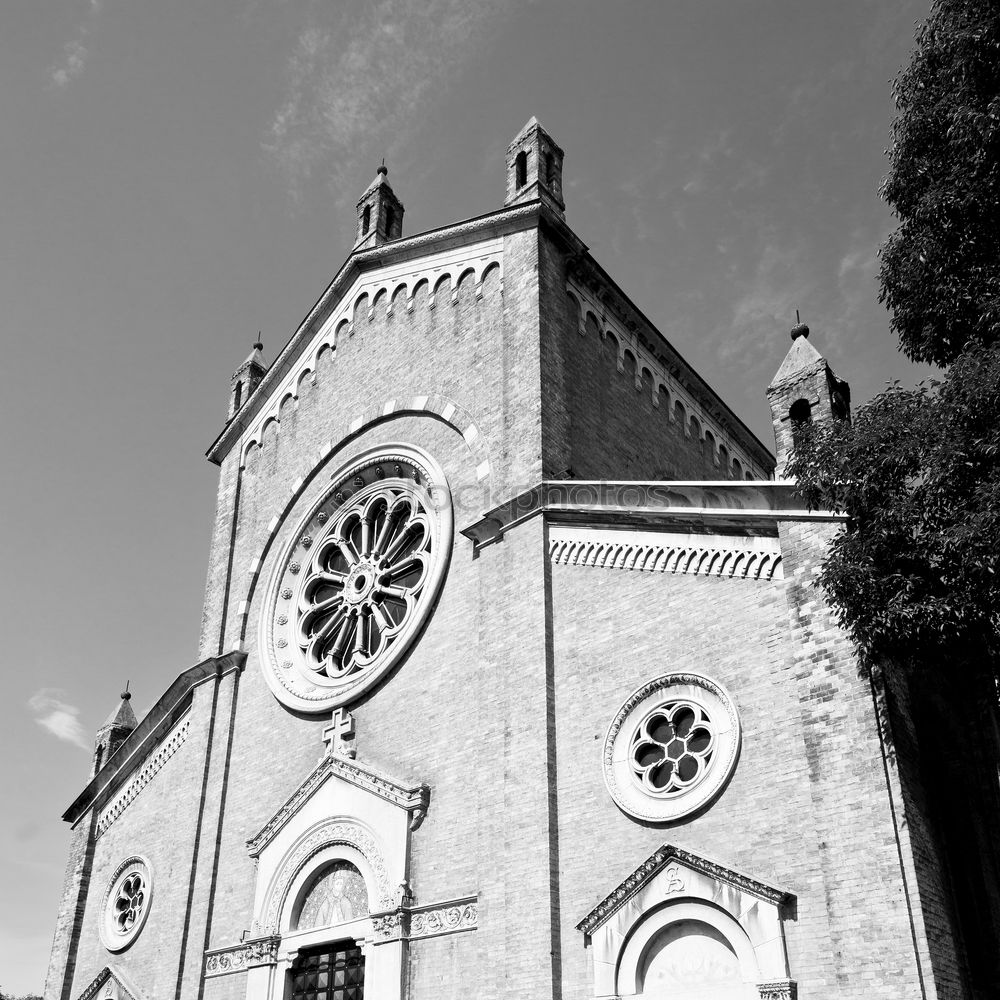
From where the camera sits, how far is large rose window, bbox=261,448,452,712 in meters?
15.8

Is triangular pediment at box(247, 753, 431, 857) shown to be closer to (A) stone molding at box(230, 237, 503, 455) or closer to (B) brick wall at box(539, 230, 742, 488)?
(B) brick wall at box(539, 230, 742, 488)

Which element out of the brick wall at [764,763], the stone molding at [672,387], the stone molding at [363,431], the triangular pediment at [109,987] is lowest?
the triangular pediment at [109,987]

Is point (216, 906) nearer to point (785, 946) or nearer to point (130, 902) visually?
point (130, 902)

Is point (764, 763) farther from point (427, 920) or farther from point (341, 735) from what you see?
point (341, 735)

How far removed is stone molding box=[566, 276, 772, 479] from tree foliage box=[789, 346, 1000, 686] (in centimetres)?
749

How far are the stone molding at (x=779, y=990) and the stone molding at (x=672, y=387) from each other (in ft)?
33.5

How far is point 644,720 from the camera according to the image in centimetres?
1186

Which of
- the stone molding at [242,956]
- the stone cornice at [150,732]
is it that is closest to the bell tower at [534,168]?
the stone cornice at [150,732]

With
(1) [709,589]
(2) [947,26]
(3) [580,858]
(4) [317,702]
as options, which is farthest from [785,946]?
(2) [947,26]

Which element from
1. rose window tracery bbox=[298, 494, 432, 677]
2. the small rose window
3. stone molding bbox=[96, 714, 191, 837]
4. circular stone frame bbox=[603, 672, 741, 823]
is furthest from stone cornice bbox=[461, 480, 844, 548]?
stone molding bbox=[96, 714, 191, 837]

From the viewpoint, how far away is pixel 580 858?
11609 mm

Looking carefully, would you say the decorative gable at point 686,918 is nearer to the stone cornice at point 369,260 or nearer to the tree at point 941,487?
the tree at point 941,487

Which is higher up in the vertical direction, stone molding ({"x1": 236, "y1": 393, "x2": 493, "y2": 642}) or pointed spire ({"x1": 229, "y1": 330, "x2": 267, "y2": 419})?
pointed spire ({"x1": 229, "y1": 330, "x2": 267, "y2": 419})

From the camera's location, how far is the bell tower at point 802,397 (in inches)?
492
